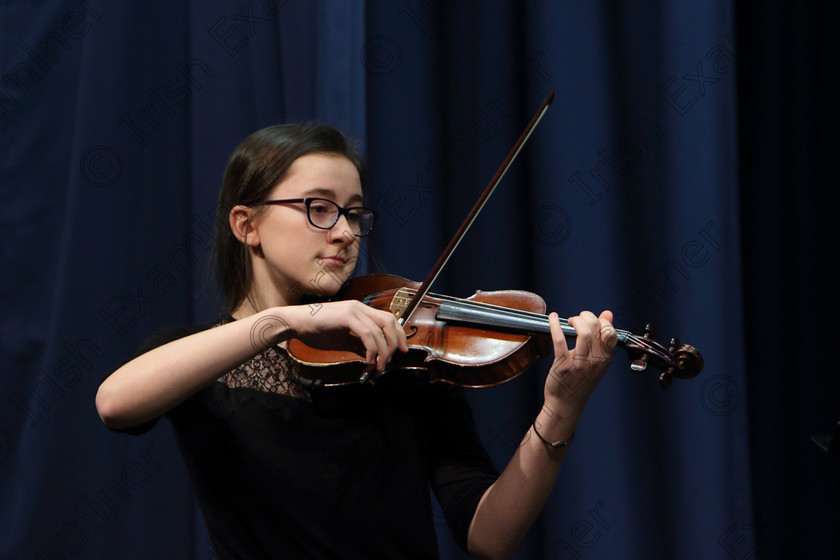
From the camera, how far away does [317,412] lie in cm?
98

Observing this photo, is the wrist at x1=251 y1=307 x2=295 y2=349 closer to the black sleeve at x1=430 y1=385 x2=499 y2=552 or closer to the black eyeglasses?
the black eyeglasses

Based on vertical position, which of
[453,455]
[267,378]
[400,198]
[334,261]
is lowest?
[453,455]

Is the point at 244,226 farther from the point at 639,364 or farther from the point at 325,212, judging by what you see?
the point at 639,364

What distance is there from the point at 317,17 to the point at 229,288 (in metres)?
0.60

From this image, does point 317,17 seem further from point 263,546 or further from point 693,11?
point 263,546

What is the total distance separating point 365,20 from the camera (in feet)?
4.86

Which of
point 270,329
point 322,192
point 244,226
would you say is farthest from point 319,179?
point 270,329

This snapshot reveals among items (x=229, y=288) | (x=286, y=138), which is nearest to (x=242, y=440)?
(x=229, y=288)

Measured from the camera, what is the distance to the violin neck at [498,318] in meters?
0.92

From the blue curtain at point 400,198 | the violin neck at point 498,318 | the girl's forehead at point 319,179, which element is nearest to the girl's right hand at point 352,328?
the violin neck at point 498,318

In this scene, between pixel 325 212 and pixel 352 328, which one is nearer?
pixel 352 328
